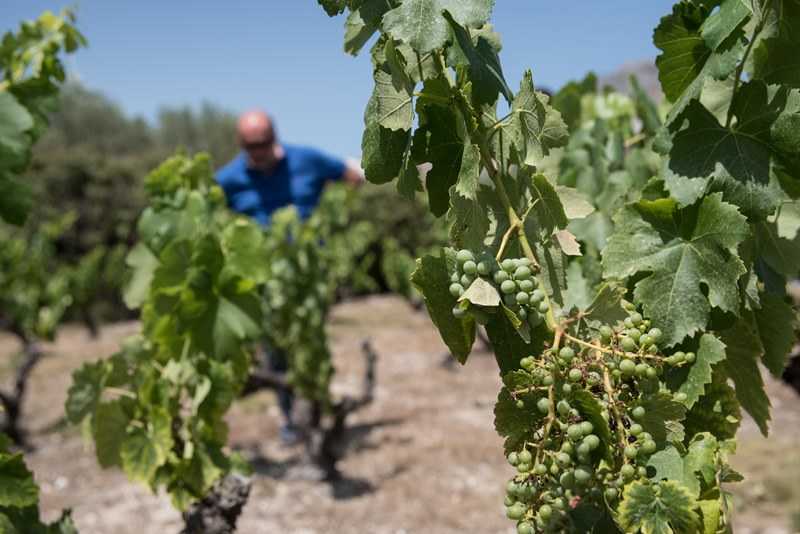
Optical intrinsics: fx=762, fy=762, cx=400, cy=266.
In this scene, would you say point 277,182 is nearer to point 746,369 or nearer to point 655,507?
point 746,369

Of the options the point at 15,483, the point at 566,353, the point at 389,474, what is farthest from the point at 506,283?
the point at 389,474

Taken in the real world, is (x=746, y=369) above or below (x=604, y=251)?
below

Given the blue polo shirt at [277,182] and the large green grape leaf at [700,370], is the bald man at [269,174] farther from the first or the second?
the large green grape leaf at [700,370]

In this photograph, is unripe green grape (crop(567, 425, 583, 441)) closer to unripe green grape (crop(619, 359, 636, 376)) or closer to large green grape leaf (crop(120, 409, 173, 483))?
unripe green grape (crop(619, 359, 636, 376))

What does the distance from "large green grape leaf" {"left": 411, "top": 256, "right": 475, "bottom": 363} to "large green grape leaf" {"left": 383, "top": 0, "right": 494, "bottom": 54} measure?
314 millimetres

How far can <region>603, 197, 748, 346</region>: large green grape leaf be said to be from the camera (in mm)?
1273

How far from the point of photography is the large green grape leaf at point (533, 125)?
119cm

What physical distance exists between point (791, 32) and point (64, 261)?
2096 cm

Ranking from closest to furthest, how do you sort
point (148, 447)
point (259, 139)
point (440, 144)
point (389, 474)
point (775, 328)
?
1. point (440, 144)
2. point (775, 328)
3. point (148, 447)
4. point (389, 474)
5. point (259, 139)

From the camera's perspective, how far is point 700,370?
130cm

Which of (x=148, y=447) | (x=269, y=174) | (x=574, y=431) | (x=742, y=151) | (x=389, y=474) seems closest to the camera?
(x=574, y=431)

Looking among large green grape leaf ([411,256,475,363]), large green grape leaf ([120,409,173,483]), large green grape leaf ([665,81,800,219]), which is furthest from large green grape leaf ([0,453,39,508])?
large green grape leaf ([665,81,800,219])

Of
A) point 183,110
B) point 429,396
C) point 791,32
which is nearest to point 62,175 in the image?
point 429,396

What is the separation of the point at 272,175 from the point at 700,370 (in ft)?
16.2
